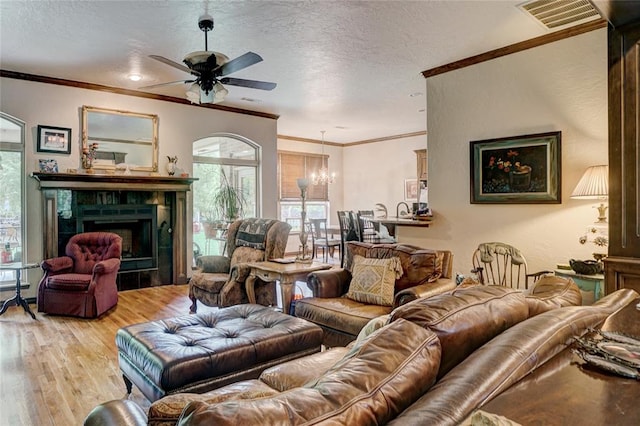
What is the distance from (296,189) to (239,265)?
230 inches

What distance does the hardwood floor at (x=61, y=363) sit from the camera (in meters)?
2.46

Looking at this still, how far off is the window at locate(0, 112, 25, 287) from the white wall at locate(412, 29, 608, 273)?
5.02 m

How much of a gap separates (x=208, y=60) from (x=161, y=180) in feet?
9.63

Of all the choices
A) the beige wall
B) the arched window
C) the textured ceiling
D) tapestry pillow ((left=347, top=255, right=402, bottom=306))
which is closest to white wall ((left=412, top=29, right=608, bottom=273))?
the textured ceiling

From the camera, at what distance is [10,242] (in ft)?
16.6

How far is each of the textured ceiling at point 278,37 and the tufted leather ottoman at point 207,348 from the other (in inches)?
98.1

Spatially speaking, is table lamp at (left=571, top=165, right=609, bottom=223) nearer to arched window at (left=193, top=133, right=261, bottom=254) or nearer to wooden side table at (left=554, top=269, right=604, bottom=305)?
wooden side table at (left=554, top=269, right=604, bottom=305)

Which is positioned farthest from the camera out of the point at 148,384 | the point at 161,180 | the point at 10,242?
the point at 161,180

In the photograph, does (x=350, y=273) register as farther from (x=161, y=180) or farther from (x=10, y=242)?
(x=10, y=242)

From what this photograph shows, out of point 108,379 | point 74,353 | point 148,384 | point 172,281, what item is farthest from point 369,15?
point 172,281

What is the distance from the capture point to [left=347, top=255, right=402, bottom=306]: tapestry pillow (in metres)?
3.11

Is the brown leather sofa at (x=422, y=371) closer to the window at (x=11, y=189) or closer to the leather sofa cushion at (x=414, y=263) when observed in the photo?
the leather sofa cushion at (x=414, y=263)

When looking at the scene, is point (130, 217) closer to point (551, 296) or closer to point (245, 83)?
A: point (245, 83)

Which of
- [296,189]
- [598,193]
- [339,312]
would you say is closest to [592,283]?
[598,193]
